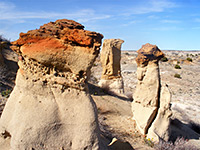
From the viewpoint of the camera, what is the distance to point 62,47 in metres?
2.53

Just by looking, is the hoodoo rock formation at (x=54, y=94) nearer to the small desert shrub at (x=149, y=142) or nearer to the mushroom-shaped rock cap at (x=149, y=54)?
the small desert shrub at (x=149, y=142)

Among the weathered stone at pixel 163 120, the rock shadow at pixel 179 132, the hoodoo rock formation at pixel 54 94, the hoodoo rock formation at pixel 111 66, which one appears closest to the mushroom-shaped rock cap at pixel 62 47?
the hoodoo rock formation at pixel 54 94

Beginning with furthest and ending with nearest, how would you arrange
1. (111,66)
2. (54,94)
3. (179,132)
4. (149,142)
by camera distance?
(111,66)
(179,132)
(149,142)
(54,94)

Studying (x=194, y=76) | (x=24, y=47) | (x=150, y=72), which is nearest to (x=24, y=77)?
(x=24, y=47)

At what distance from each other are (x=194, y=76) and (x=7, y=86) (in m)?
19.6

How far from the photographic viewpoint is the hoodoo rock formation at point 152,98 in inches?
210

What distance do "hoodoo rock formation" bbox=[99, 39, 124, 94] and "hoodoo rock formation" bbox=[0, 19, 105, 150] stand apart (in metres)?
8.13

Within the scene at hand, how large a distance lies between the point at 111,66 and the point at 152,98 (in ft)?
18.2

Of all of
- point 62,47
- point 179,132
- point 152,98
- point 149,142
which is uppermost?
point 62,47

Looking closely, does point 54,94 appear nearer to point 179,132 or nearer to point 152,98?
point 152,98

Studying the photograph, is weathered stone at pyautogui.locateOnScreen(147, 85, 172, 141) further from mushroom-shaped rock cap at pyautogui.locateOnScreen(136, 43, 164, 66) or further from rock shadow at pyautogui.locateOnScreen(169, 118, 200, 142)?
mushroom-shaped rock cap at pyautogui.locateOnScreen(136, 43, 164, 66)

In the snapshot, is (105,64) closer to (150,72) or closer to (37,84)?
(150,72)

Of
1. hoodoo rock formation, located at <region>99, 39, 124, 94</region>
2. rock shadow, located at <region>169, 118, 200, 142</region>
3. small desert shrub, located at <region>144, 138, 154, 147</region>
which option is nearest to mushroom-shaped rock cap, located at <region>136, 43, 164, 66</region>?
small desert shrub, located at <region>144, 138, 154, 147</region>

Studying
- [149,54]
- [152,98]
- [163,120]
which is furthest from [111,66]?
[163,120]
